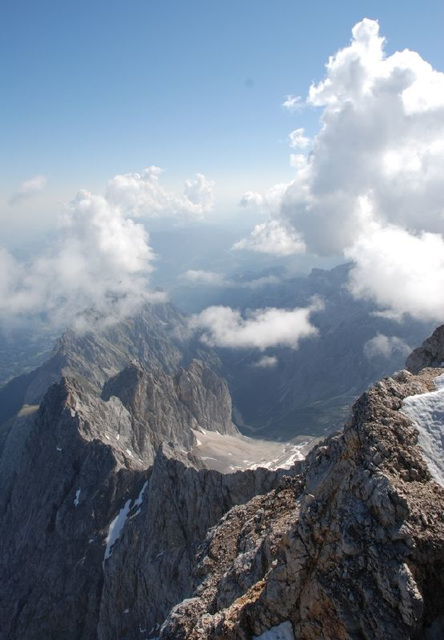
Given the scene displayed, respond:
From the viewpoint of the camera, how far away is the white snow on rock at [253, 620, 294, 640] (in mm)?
21984

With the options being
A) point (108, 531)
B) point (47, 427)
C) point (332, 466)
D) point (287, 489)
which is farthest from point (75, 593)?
point (332, 466)

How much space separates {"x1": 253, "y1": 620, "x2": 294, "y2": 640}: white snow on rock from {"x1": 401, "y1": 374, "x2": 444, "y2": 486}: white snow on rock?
11153 mm

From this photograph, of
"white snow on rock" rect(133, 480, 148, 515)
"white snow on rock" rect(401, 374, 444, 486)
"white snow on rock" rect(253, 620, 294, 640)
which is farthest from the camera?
"white snow on rock" rect(133, 480, 148, 515)

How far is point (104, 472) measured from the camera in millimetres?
116125

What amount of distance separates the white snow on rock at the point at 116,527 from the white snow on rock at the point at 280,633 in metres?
82.9

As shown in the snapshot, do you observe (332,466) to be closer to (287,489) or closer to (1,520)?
(287,489)

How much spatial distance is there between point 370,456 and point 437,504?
4196 millimetres

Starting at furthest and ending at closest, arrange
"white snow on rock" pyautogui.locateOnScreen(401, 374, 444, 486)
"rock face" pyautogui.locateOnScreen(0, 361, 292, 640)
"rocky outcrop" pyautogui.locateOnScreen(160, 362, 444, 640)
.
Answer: "rock face" pyautogui.locateOnScreen(0, 361, 292, 640), "white snow on rock" pyautogui.locateOnScreen(401, 374, 444, 486), "rocky outcrop" pyautogui.locateOnScreen(160, 362, 444, 640)

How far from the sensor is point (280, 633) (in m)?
22.2

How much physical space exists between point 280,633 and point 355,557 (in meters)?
5.50

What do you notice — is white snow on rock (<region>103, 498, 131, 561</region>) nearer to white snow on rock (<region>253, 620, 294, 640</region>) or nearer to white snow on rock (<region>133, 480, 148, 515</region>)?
white snow on rock (<region>133, 480, 148, 515</region>)

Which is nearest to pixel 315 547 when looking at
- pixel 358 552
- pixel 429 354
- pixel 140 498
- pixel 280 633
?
pixel 358 552

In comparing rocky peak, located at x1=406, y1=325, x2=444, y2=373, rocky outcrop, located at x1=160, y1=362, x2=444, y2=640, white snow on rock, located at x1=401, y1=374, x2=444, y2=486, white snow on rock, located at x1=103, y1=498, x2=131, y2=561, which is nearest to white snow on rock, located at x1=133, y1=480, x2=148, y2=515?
white snow on rock, located at x1=103, y1=498, x2=131, y2=561

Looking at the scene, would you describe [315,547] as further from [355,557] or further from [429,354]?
[429,354]
